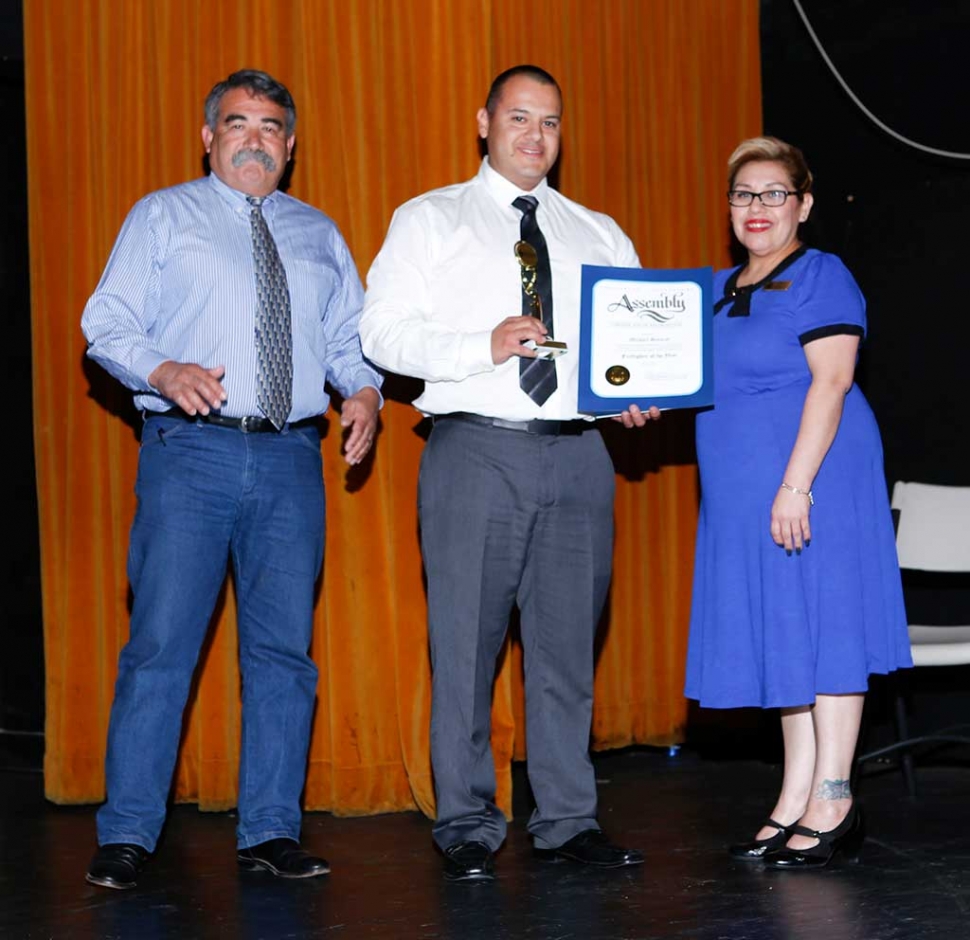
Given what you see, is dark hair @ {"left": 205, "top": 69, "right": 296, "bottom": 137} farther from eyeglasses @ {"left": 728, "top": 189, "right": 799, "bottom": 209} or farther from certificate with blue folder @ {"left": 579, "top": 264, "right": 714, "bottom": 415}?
eyeglasses @ {"left": 728, "top": 189, "right": 799, "bottom": 209}

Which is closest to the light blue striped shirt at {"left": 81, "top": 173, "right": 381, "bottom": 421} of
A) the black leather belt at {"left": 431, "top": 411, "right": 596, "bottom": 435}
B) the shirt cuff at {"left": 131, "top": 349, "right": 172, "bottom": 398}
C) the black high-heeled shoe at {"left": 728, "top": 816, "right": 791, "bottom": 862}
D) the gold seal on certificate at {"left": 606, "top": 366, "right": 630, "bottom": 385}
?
the shirt cuff at {"left": 131, "top": 349, "right": 172, "bottom": 398}

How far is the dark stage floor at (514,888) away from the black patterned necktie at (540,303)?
3.81 ft

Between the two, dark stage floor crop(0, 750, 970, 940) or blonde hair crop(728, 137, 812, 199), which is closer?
dark stage floor crop(0, 750, 970, 940)

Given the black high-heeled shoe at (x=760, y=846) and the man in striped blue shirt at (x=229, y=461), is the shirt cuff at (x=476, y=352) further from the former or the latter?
the black high-heeled shoe at (x=760, y=846)

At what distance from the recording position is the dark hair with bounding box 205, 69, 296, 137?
3316mm

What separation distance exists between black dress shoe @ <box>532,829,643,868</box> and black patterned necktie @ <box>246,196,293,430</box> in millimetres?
1241

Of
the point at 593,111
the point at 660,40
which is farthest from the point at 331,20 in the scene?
the point at 660,40

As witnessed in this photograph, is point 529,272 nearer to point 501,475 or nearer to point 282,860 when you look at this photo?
point 501,475

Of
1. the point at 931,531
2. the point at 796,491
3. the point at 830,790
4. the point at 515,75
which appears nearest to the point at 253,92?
the point at 515,75

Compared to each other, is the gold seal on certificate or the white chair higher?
the gold seal on certificate

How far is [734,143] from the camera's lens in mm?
4828

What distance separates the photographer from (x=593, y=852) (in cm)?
320

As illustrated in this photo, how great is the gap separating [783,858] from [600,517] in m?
0.93

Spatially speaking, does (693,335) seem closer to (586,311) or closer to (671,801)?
(586,311)
